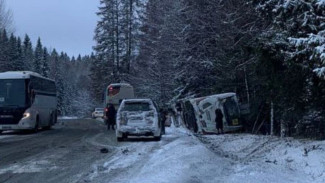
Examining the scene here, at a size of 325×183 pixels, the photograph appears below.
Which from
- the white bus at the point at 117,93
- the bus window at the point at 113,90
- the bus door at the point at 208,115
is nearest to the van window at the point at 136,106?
the bus door at the point at 208,115

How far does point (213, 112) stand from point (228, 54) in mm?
3454

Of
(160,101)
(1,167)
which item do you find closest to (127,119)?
(1,167)

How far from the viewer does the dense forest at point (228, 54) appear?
15.1 meters

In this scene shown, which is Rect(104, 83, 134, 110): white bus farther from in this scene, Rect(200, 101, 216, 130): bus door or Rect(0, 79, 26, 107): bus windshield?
Rect(200, 101, 216, 130): bus door

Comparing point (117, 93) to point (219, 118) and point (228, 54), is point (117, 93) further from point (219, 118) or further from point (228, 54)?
point (219, 118)

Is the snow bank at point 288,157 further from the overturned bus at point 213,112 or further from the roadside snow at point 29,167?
the overturned bus at point 213,112

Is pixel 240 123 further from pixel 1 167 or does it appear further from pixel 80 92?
pixel 80 92

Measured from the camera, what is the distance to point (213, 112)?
2902cm

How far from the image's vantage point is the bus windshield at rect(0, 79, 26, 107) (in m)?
29.1

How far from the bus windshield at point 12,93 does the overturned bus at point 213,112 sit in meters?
9.85

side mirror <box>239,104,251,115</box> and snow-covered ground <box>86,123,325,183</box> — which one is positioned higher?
Answer: side mirror <box>239,104,251,115</box>

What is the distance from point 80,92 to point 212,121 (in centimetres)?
12532

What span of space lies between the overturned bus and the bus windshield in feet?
32.3

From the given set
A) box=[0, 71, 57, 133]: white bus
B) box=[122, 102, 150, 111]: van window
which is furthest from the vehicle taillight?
box=[0, 71, 57, 133]: white bus
